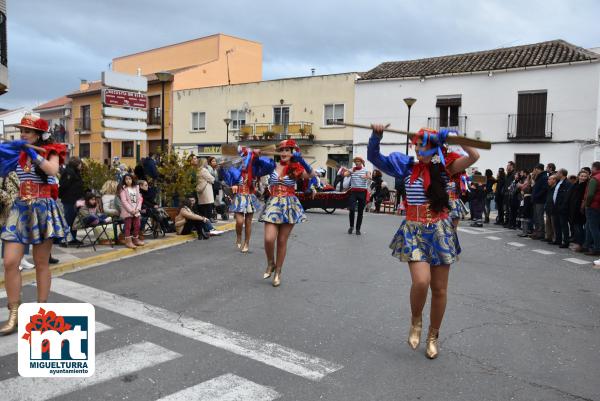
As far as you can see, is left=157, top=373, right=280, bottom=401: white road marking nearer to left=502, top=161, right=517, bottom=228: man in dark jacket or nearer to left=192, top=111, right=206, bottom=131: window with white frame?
left=502, top=161, right=517, bottom=228: man in dark jacket

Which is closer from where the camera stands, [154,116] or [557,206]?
[557,206]

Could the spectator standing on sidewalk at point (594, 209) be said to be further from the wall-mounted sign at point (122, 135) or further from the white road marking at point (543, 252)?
the wall-mounted sign at point (122, 135)

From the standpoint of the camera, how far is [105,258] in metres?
9.27

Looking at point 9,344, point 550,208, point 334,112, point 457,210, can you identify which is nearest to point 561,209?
point 550,208

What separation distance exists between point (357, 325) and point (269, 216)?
223 cm

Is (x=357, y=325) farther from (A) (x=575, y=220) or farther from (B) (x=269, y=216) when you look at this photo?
(A) (x=575, y=220)

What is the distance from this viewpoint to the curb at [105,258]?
7.79 m

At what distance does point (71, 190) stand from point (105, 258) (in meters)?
1.63

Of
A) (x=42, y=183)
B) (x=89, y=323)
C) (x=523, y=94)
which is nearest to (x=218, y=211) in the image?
(x=42, y=183)

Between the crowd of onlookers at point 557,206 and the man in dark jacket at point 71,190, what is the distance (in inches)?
285

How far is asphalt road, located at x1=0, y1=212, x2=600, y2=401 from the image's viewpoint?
4.01m

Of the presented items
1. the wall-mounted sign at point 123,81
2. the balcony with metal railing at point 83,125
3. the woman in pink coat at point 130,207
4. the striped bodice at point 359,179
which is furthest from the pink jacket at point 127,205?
the balcony with metal railing at point 83,125

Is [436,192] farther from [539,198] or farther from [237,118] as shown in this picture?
[237,118]

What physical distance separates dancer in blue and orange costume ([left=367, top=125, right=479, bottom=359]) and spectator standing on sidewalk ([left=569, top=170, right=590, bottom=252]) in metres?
8.16
